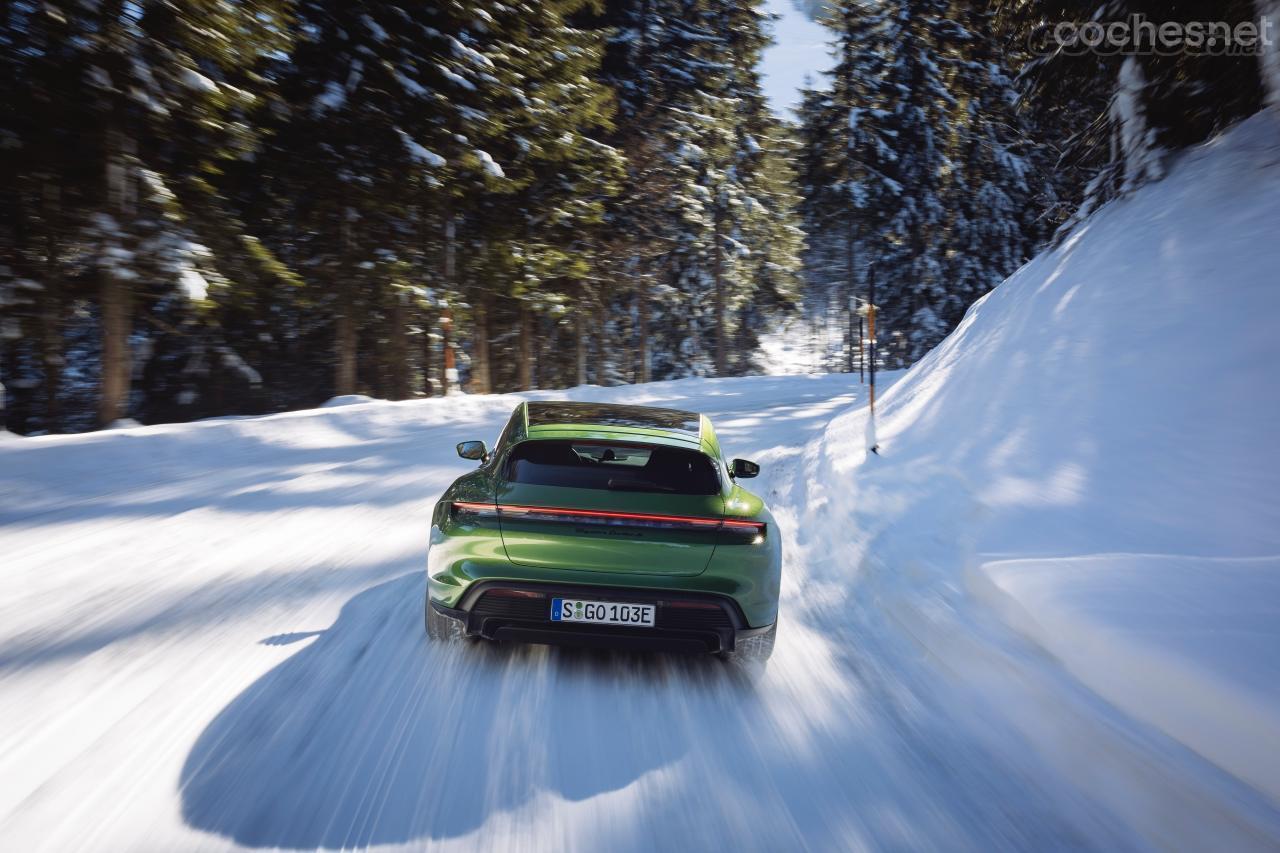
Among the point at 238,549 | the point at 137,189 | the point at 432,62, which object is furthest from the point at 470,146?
the point at 238,549

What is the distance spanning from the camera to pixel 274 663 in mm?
3971

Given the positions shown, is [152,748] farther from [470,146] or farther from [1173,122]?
[470,146]

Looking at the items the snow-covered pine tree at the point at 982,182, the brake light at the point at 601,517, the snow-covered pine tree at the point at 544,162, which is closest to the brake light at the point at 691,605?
the brake light at the point at 601,517

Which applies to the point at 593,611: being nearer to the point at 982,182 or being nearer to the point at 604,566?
the point at 604,566

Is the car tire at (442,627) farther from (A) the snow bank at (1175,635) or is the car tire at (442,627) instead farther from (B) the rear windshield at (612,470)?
(A) the snow bank at (1175,635)

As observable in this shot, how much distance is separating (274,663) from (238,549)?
2660mm

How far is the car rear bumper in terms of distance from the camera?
3670mm

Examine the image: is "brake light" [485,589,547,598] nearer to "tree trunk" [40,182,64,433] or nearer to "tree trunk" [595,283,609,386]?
"tree trunk" [40,182,64,433]

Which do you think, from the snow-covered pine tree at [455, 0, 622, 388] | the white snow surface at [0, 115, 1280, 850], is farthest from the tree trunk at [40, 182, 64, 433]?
the snow-covered pine tree at [455, 0, 622, 388]

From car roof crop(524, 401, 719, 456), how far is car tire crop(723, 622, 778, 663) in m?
0.99

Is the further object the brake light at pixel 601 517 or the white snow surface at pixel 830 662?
the brake light at pixel 601 517

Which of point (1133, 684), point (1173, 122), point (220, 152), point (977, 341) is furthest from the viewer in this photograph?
point (220, 152)

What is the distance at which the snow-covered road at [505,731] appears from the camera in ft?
8.62

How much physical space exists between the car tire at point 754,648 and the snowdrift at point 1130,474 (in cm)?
98
